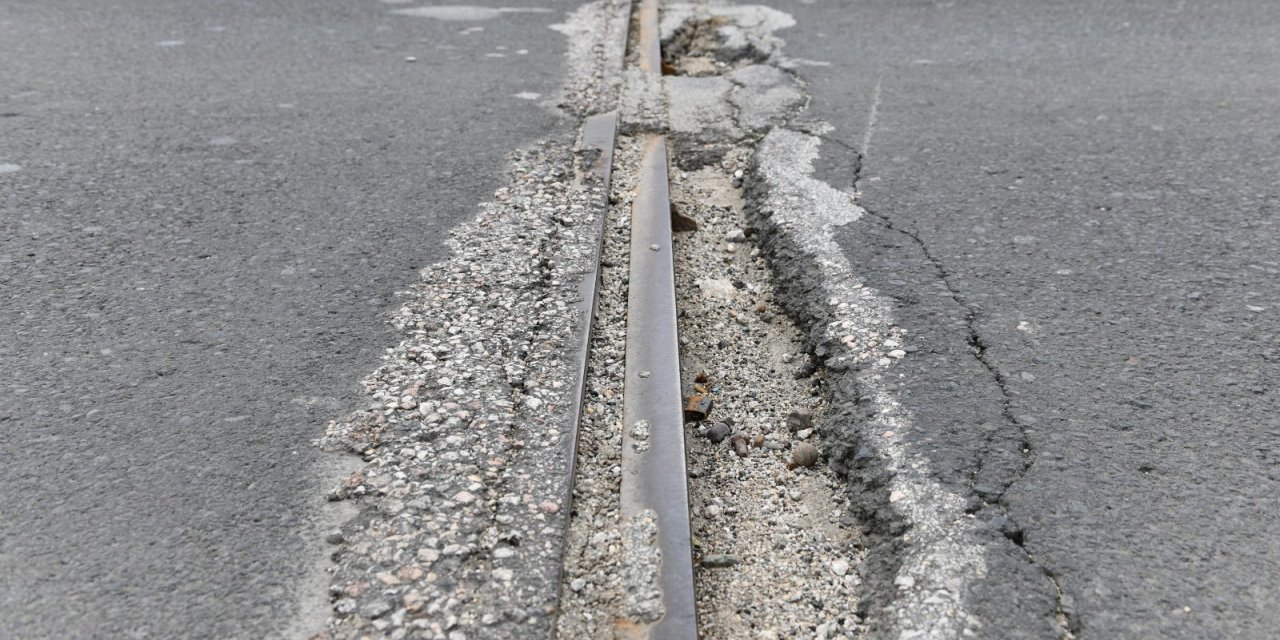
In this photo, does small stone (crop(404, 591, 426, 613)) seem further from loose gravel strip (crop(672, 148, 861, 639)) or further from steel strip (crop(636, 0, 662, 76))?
steel strip (crop(636, 0, 662, 76))

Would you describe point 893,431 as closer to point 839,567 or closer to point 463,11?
point 839,567

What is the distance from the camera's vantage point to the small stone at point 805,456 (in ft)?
7.53

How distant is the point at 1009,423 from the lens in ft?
7.31

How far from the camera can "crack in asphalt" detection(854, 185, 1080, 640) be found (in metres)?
1.74

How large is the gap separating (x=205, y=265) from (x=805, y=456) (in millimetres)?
1852

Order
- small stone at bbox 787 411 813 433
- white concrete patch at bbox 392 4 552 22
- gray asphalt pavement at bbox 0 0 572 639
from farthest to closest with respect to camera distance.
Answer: white concrete patch at bbox 392 4 552 22 < small stone at bbox 787 411 813 433 < gray asphalt pavement at bbox 0 0 572 639

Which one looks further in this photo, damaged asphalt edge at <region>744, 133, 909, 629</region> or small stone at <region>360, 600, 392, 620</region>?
damaged asphalt edge at <region>744, 133, 909, 629</region>

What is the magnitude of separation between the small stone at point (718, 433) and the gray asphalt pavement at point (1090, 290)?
17.1 inches

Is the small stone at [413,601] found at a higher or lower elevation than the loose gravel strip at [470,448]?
lower

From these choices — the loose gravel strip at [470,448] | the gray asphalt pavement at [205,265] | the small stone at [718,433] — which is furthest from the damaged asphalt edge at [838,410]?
the gray asphalt pavement at [205,265]

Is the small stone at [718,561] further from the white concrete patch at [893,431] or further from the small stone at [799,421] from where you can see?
the small stone at [799,421]

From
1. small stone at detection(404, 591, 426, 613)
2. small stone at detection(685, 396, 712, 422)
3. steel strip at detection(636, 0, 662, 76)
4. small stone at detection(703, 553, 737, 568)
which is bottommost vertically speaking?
small stone at detection(703, 553, 737, 568)

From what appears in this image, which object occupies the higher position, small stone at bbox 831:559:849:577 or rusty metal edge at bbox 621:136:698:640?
rusty metal edge at bbox 621:136:698:640

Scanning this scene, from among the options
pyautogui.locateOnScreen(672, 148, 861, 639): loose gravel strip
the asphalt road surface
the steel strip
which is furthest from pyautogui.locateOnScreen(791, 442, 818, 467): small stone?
the steel strip
